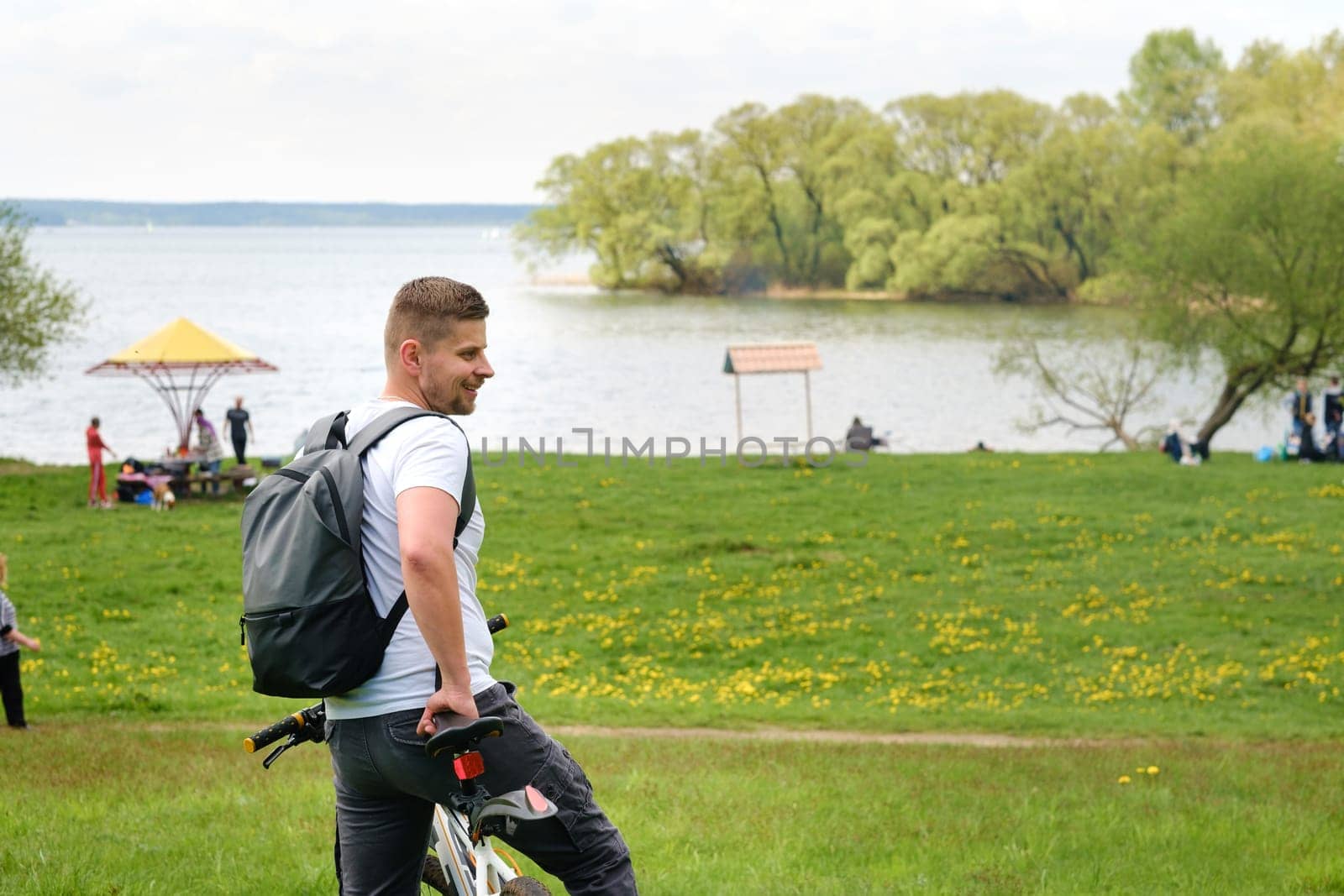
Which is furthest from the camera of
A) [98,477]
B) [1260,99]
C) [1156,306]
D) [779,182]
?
[779,182]

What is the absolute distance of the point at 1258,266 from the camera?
126 ft

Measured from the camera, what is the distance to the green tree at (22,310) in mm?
33781

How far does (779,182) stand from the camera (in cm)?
10644

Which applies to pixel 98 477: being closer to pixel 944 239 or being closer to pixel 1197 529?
pixel 1197 529

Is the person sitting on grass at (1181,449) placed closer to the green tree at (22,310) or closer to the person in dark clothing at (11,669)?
the green tree at (22,310)

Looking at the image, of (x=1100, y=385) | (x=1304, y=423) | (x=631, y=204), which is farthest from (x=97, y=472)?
(x=631, y=204)

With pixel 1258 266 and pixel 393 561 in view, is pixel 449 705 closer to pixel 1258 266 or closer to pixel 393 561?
pixel 393 561

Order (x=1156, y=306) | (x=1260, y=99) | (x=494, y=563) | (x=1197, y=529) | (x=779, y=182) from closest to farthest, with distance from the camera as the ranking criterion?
1. (x=494, y=563)
2. (x=1197, y=529)
3. (x=1156, y=306)
4. (x=1260, y=99)
5. (x=779, y=182)


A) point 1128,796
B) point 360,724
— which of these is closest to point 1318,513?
point 1128,796

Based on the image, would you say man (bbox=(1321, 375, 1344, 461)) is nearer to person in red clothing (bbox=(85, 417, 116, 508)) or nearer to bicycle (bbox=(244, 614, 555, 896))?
person in red clothing (bbox=(85, 417, 116, 508))

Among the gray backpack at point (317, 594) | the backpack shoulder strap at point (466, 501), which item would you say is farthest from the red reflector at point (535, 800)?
the backpack shoulder strap at point (466, 501)

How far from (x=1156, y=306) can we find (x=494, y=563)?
25.2 m

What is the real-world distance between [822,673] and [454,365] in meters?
14.0

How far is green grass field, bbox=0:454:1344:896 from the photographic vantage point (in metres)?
7.11
